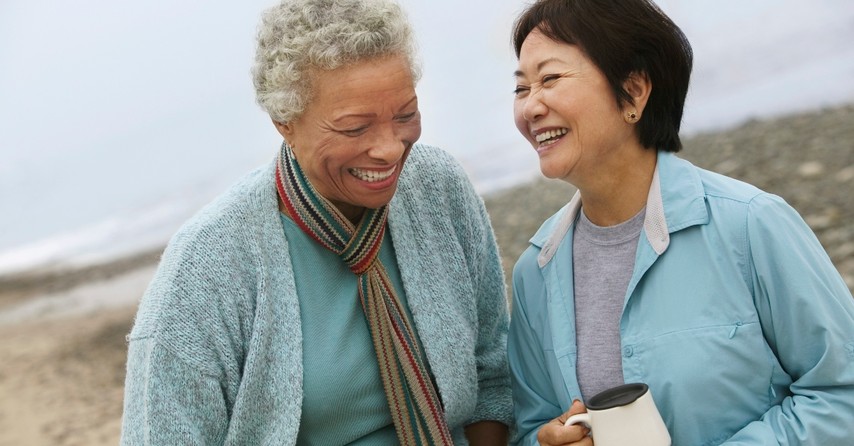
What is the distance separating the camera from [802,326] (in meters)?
1.84

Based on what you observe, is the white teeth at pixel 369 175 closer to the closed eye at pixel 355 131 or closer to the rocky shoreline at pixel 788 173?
the closed eye at pixel 355 131

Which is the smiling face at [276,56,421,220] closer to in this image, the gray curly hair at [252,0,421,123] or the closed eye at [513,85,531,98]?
the gray curly hair at [252,0,421,123]

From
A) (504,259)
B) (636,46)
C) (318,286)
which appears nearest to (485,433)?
(318,286)

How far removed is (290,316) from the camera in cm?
221

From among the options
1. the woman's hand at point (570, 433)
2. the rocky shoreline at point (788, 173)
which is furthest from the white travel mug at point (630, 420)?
the rocky shoreline at point (788, 173)

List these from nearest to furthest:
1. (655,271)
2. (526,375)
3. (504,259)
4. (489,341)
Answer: (655,271)
(526,375)
(489,341)
(504,259)

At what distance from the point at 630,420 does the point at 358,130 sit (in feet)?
2.77

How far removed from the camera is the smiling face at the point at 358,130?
2.08m

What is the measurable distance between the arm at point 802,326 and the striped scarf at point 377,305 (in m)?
0.73

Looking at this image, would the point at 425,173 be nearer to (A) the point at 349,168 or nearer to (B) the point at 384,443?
(A) the point at 349,168

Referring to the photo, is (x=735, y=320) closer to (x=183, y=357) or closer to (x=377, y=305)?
(x=377, y=305)

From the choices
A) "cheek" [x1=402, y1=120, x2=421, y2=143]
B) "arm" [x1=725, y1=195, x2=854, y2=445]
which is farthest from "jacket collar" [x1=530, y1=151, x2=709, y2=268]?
"cheek" [x1=402, y1=120, x2=421, y2=143]

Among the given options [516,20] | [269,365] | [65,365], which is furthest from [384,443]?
[65,365]

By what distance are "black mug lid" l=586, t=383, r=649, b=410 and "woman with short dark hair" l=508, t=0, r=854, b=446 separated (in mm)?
112
